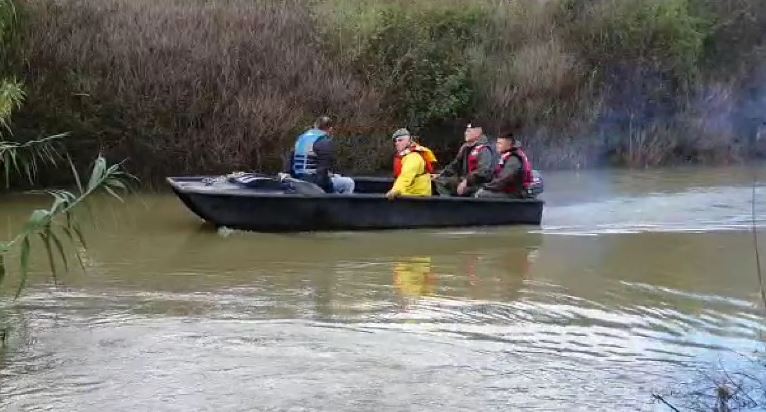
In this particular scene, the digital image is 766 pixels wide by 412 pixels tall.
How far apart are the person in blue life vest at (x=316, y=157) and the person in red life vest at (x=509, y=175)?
1760 millimetres

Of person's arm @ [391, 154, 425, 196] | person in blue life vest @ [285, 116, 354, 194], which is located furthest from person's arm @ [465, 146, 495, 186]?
person in blue life vest @ [285, 116, 354, 194]

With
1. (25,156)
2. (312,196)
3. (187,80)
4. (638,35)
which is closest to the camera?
(25,156)

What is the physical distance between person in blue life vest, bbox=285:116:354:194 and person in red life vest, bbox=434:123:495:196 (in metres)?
1.45

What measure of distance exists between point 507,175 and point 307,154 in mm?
2229

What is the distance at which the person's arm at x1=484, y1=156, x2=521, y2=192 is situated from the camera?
11.8m

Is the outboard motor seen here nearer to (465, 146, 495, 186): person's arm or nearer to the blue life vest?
(465, 146, 495, 186): person's arm

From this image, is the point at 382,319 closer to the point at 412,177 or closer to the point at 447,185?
the point at 412,177

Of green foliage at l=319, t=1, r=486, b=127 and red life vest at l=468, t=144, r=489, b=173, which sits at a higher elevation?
green foliage at l=319, t=1, r=486, b=127

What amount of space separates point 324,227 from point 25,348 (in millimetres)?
5036

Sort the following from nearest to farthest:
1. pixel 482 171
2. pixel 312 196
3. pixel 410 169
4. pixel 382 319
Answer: pixel 382 319 → pixel 312 196 → pixel 410 169 → pixel 482 171

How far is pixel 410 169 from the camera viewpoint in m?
11.4

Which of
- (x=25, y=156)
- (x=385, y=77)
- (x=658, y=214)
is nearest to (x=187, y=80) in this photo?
(x=385, y=77)

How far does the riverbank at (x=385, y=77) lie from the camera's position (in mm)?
15484

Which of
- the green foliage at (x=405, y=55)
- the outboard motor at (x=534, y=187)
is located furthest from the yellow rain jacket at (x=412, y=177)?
the green foliage at (x=405, y=55)
